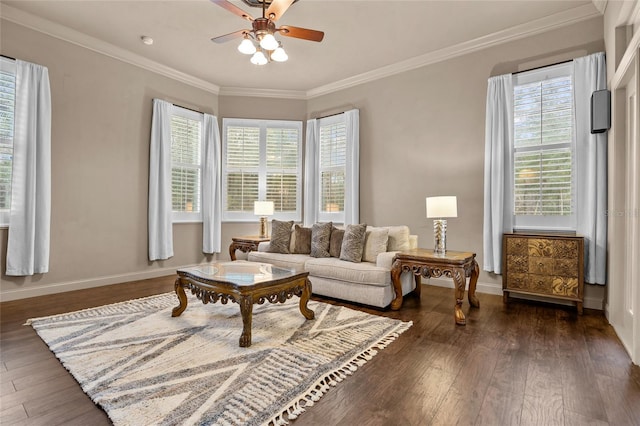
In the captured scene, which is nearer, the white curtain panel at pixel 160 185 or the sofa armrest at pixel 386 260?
the sofa armrest at pixel 386 260

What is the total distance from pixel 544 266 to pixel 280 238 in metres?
3.23

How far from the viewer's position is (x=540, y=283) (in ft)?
11.9

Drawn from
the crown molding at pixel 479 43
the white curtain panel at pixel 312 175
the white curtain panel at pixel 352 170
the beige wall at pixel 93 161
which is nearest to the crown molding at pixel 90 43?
the beige wall at pixel 93 161

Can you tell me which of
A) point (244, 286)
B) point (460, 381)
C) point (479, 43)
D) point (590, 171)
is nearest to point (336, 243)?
point (244, 286)

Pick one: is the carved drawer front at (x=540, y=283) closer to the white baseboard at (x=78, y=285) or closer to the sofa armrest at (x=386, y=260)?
the sofa armrest at (x=386, y=260)

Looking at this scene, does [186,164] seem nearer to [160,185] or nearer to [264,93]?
[160,185]

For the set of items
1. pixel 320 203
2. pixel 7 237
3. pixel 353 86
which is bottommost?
pixel 7 237

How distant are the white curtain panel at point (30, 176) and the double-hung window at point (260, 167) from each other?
8.73 ft

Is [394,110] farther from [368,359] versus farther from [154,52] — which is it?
[368,359]

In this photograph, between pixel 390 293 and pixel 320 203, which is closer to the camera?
pixel 390 293

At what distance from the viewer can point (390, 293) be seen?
3.61 metres

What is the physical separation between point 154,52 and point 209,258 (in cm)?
339

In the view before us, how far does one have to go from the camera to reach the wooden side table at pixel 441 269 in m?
3.20

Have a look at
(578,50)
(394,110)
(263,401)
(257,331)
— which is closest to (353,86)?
(394,110)
